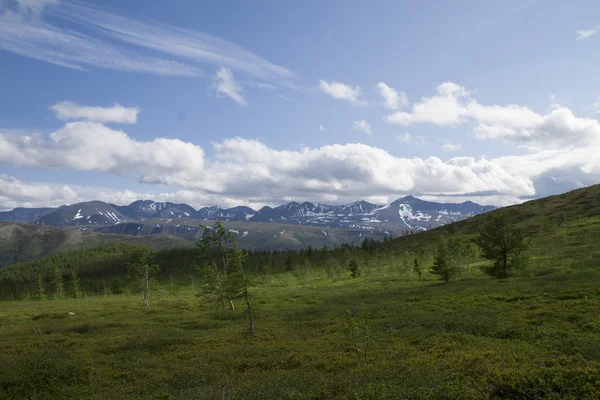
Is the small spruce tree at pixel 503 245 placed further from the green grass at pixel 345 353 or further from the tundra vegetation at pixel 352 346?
the green grass at pixel 345 353

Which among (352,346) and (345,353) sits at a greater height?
(345,353)

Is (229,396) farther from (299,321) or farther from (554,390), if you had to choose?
(299,321)

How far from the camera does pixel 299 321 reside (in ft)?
127

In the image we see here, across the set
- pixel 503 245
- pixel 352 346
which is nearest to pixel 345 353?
pixel 352 346

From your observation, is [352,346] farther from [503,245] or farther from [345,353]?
[503,245]

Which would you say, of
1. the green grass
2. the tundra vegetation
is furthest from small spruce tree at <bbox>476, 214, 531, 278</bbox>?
the green grass

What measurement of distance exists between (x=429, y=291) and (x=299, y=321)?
846 inches

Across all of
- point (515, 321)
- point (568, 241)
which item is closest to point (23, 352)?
point (515, 321)

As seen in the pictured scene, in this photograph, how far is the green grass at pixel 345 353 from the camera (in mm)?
15406

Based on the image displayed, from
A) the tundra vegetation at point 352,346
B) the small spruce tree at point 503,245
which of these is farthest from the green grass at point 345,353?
the small spruce tree at point 503,245

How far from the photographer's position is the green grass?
50.5ft

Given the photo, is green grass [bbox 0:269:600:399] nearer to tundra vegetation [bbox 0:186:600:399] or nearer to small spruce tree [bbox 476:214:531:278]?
tundra vegetation [bbox 0:186:600:399]

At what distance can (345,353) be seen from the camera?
23609 mm

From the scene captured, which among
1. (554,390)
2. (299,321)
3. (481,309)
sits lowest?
(299,321)
